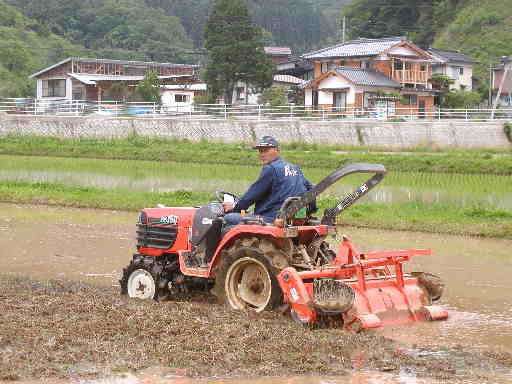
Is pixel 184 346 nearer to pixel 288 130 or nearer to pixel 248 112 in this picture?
pixel 288 130

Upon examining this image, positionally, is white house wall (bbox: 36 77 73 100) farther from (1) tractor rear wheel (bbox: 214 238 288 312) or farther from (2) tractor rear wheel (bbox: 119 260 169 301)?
(1) tractor rear wheel (bbox: 214 238 288 312)

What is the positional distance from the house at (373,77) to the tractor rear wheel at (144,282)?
38043 millimetres

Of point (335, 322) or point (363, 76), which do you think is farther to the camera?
point (363, 76)

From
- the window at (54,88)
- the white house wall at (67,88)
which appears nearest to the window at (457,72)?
the white house wall at (67,88)

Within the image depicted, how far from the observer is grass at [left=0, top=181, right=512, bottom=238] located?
47.9ft

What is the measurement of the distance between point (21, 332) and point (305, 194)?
2.79 m

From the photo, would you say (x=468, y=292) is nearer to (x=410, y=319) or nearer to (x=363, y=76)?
(x=410, y=319)

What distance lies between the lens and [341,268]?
7.44 m

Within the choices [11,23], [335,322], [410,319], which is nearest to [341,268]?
[335,322]

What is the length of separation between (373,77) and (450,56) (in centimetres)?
961

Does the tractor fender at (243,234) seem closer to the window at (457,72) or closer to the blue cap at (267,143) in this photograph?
the blue cap at (267,143)

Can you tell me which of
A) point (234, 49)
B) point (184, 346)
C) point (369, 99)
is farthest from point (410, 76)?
point (184, 346)

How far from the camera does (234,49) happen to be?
1970 inches

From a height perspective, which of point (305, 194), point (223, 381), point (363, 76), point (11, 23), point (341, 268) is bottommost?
point (223, 381)
